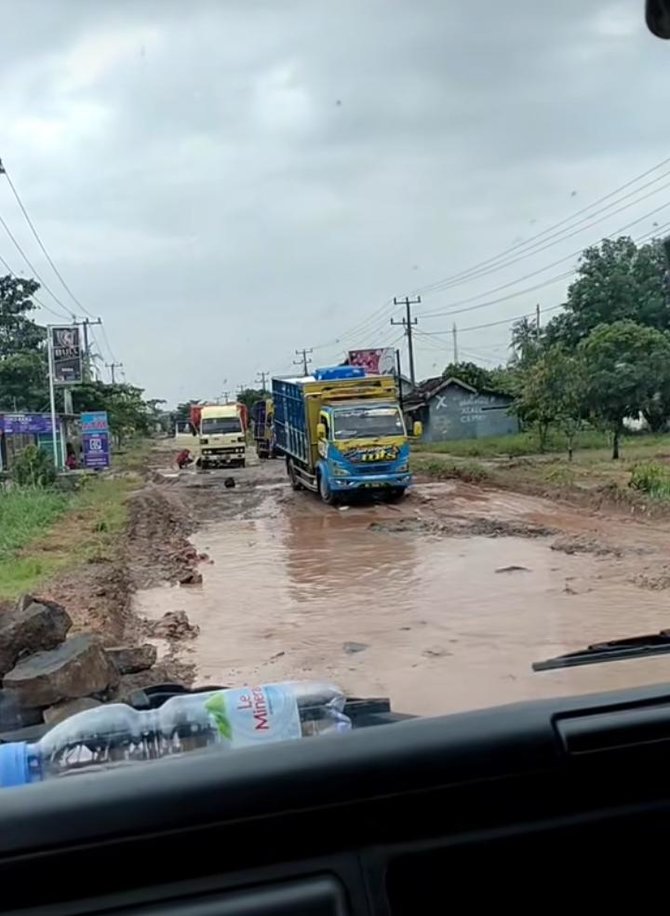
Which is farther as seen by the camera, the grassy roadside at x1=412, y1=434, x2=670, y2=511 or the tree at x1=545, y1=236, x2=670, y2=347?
the grassy roadside at x1=412, y1=434, x2=670, y2=511

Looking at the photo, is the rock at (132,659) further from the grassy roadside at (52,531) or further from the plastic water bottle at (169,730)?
the grassy roadside at (52,531)

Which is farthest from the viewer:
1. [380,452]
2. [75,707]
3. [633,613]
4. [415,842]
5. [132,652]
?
[380,452]

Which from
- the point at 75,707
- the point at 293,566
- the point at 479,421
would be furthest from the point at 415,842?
the point at 479,421

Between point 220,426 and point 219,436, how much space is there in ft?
1.25

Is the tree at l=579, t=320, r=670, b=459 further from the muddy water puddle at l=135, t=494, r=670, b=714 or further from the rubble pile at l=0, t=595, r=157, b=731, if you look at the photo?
the rubble pile at l=0, t=595, r=157, b=731

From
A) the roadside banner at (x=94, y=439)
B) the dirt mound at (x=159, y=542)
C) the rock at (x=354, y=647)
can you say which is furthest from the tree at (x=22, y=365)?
the rock at (x=354, y=647)

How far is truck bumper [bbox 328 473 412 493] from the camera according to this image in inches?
780

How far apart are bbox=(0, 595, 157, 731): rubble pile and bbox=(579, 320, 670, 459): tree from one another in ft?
50.6

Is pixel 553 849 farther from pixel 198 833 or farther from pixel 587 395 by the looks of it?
pixel 587 395

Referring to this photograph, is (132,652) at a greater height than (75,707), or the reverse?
(75,707)

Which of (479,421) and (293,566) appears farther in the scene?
(479,421)

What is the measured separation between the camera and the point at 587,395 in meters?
25.7

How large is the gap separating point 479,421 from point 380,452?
2464cm

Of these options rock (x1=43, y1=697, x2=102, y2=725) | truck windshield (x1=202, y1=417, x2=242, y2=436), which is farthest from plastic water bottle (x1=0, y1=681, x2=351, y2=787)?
truck windshield (x1=202, y1=417, x2=242, y2=436)
